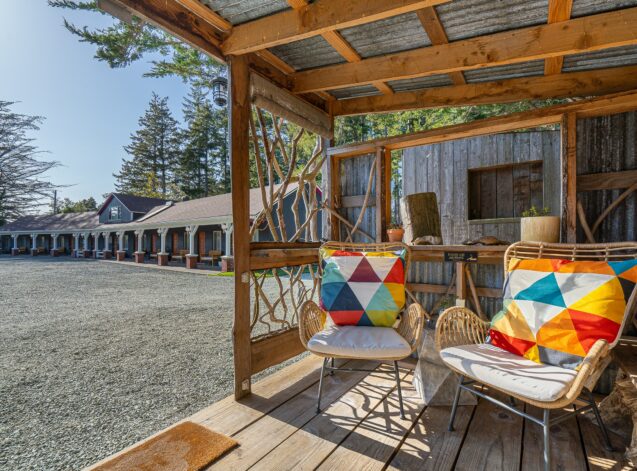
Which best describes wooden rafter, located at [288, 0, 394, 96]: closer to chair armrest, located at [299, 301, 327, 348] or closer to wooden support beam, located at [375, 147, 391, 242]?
wooden support beam, located at [375, 147, 391, 242]

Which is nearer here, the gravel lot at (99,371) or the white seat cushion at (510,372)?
the white seat cushion at (510,372)

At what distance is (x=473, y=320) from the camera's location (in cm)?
192

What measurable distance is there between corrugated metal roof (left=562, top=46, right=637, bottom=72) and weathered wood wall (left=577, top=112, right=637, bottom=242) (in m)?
0.37

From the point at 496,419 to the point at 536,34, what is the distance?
Result: 2170 millimetres

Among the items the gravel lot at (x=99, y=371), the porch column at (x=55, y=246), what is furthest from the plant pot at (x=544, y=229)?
the porch column at (x=55, y=246)

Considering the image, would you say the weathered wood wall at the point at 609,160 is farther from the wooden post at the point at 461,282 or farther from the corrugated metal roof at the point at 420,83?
the corrugated metal roof at the point at 420,83

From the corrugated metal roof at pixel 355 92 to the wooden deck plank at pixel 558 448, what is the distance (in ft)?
8.62

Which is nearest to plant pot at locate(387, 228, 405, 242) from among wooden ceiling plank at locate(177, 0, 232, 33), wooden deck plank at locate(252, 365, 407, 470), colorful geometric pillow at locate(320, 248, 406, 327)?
colorful geometric pillow at locate(320, 248, 406, 327)

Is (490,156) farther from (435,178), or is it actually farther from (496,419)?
(496,419)

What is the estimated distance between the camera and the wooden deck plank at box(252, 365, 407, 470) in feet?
4.80

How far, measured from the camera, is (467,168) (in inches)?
182

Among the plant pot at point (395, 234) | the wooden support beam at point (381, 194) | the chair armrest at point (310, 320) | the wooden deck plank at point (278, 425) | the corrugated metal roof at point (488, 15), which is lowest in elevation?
the wooden deck plank at point (278, 425)

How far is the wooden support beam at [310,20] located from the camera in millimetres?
1554

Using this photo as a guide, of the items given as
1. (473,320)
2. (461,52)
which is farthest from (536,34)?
(473,320)
